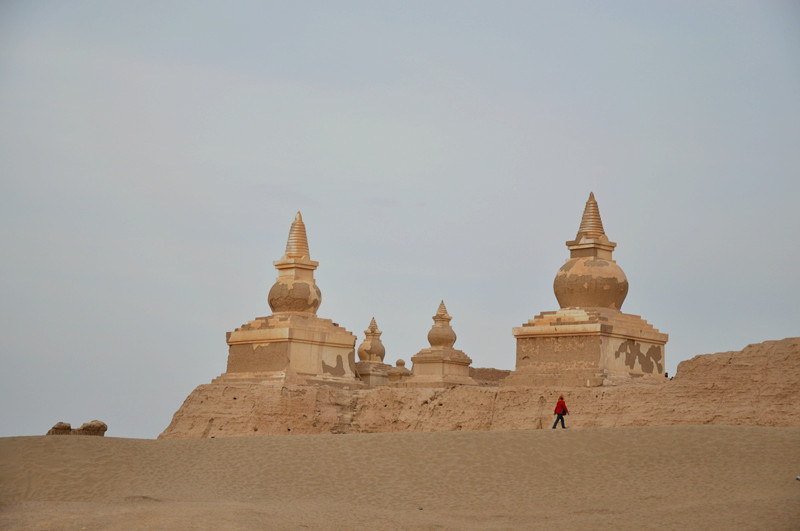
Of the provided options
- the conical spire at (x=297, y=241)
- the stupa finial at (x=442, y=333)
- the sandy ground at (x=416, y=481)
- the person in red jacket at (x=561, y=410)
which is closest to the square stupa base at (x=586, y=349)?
the person in red jacket at (x=561, y=410)

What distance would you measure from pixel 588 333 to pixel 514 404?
6.67 ft

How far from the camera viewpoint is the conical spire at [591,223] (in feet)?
87.7

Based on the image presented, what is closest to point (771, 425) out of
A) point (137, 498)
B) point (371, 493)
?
point (371, 493)

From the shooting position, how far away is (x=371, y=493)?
63.4 ft

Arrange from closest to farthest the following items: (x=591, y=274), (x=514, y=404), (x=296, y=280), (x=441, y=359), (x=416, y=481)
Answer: (x=416, y=481), (x=514, y=404), (x=591, y=274), (x=296, y=280), (x=441, y=359)

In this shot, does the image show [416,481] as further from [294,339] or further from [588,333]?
[294,339]

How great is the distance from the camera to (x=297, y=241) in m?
30.2

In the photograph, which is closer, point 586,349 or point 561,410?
point 561,410

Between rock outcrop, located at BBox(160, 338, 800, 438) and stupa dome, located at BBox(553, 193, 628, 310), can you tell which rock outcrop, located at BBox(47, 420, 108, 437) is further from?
stupa dome, located at BBox(553, 193, 628, 310)

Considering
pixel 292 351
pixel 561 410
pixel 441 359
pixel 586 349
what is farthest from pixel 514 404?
pixel 441 359

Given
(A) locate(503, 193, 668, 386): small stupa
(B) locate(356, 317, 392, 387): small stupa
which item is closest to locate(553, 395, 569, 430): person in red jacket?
(A) locate(503, 193, 668, 386): small stupa

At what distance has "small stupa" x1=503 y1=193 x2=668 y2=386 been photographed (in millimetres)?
24641

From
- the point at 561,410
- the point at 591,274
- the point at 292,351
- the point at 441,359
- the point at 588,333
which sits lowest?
the point at 561,410

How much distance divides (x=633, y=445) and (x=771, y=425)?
8.23 feet
